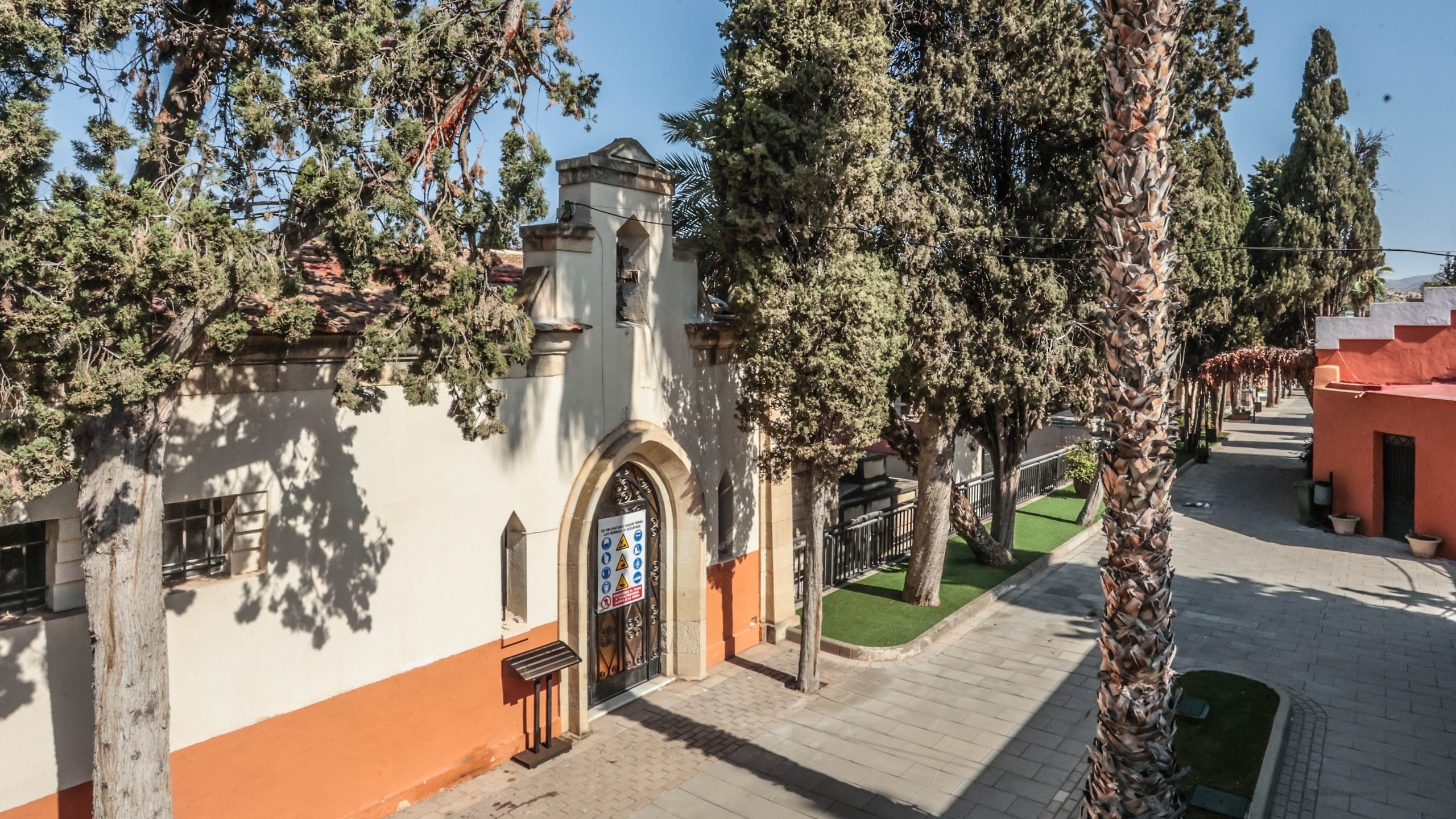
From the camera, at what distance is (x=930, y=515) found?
13.8 m

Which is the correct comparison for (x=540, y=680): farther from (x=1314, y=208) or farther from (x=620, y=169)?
(x=1314, y=208)

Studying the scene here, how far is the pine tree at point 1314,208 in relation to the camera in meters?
26.7

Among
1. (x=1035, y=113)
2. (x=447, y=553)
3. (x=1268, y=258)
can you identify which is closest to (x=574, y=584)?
(x=447, y=553)

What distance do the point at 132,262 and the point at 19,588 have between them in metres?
3.11

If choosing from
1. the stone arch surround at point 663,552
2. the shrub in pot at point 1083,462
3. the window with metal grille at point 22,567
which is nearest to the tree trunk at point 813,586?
the stone arch surround at point 663,552

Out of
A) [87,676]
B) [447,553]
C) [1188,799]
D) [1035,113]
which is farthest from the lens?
[1035,113]

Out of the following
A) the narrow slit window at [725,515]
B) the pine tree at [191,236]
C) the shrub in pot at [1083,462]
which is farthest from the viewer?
the shrub in pot at [1083,462]

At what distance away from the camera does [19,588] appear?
20.0ft

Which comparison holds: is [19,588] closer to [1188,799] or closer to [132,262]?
[132,262]

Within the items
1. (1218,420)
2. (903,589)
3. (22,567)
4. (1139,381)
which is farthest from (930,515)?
(1218,420)

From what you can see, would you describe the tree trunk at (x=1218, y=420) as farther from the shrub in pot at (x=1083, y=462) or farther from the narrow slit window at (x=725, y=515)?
the narrow slit window at (x=725, y=515)

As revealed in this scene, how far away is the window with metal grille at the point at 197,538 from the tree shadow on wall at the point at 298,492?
250 mm

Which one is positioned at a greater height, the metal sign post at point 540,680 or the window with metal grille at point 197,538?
the window with metal grille at point 197,538

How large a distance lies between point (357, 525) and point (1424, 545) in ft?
63.8
